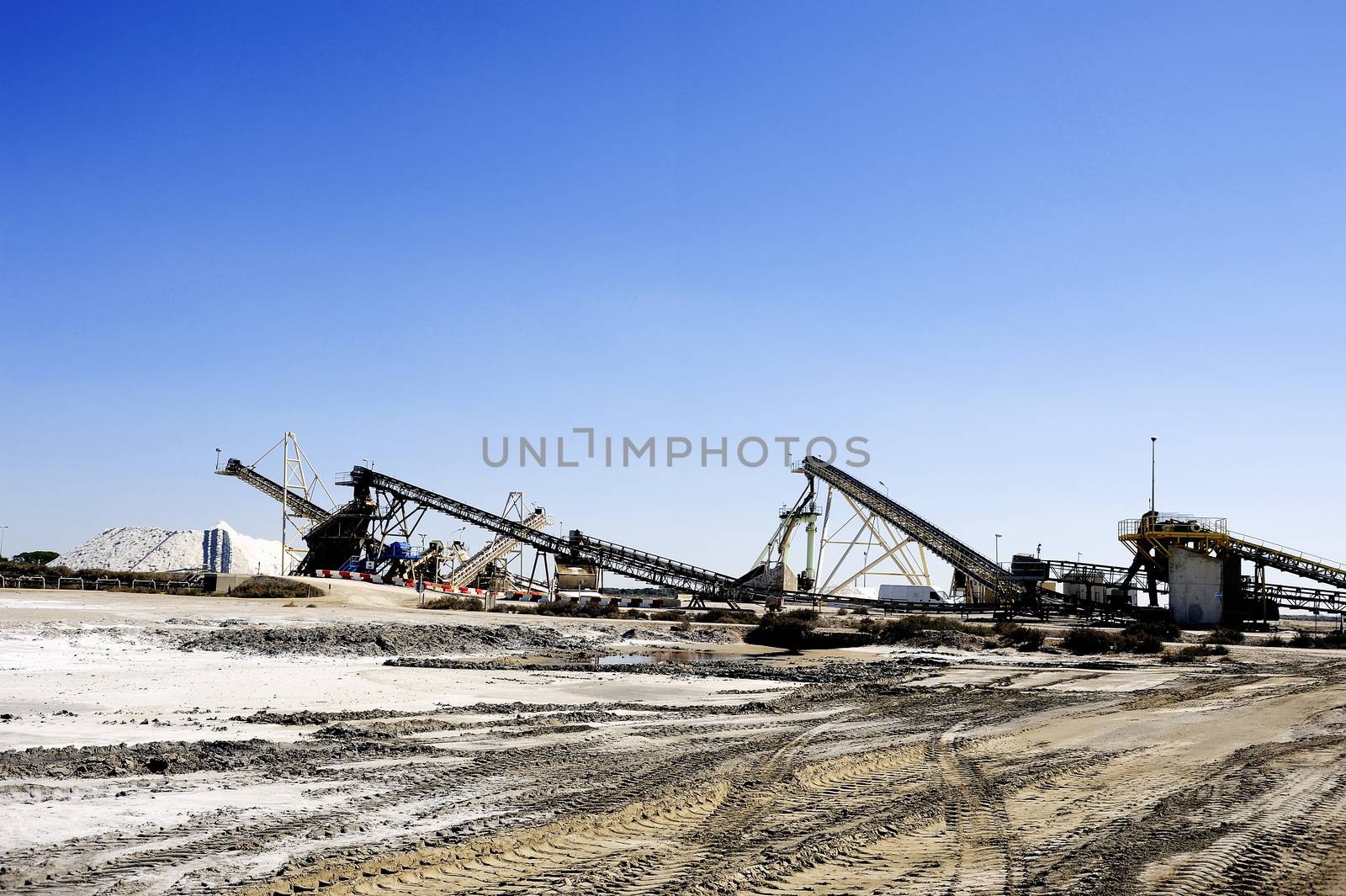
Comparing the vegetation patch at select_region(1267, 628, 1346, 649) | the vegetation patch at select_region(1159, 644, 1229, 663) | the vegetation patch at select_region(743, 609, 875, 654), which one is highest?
the vegetation patch at select_region(743, 609, 875, 654)

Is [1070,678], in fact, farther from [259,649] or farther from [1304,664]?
[259,649]

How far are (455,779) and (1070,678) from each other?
16.4m

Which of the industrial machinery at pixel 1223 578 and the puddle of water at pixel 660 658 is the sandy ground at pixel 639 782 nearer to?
the puddle of water at pixel 660 658

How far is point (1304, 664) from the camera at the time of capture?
1022 inches


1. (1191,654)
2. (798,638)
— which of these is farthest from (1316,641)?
(798,638)

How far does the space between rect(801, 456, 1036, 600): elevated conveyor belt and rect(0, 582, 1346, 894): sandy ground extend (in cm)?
2684

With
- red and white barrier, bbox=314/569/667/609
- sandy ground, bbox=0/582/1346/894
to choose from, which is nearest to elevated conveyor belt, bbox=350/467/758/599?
red and white barrier, bbox=314/569/667/609

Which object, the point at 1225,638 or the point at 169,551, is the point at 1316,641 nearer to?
the point at 1225,638

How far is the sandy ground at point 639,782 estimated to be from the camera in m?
6.09

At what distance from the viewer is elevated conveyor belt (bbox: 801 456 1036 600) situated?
46.4 meters

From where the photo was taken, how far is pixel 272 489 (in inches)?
2108

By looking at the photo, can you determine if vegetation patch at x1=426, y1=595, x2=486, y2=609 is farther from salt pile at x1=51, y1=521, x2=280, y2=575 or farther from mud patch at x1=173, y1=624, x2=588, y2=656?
salt pile at x1=51, y1=521, x2=280, y2=575

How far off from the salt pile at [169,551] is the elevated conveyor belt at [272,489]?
3096 centimetres

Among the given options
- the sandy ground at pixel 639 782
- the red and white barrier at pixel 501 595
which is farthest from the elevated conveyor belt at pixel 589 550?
the sandy ground at pixel 639 782
